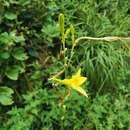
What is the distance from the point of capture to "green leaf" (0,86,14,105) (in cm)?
307

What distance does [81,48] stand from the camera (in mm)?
3715

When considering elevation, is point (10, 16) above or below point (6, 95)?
above

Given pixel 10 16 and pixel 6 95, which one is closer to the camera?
pixel 6 95

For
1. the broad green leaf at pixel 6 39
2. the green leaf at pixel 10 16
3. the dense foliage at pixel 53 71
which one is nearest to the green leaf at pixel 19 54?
the dense foliage at pixel 53 71

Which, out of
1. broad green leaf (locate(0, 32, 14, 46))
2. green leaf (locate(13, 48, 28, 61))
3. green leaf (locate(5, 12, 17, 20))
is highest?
green leaf (locate(5, 12, 17, 20))

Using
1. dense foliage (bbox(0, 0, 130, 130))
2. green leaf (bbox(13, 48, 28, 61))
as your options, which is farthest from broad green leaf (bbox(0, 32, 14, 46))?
green leaf (bbox(13, 48, 28, 61))

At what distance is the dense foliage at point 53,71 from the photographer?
10.1 feet

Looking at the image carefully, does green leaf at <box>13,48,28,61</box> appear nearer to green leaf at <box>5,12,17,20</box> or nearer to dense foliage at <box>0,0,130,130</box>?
dense foliage at <box>0,0,130,130</box>

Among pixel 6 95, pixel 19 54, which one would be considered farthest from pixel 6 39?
pixel 6 95

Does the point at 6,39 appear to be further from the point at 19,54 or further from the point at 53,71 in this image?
the point at 53,71

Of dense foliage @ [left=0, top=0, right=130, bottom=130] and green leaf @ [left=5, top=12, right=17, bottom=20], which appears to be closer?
dense foliage @ [left=0, top=0, right=130, bottom=130]

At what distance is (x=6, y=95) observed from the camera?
309cm

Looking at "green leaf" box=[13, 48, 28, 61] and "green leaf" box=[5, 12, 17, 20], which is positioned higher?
"green leaf" box=[5, 12, 17, 20]

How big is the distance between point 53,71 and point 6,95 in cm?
47
